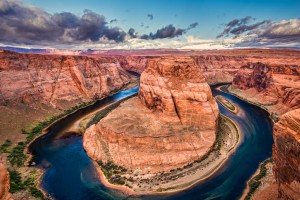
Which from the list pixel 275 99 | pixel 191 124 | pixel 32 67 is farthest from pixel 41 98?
pixel 275 99

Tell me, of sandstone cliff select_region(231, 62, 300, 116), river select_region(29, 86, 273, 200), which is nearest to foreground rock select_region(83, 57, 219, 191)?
river select_region(29, 86, 273, 200)

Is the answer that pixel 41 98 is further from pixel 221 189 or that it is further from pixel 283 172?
pixel 283 172

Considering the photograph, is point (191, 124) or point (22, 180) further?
point (191, 124)

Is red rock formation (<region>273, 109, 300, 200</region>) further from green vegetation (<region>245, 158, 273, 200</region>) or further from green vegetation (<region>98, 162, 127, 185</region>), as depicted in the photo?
green vegetation (<region>98, 162, 127, 185</region>)

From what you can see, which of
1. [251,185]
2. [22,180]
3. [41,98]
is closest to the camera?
[251,185]

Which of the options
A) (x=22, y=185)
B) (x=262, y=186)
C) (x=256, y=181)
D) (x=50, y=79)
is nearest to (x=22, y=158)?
(x=22, y=185)

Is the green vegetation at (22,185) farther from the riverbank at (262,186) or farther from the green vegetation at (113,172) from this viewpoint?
the riverbank at (262,186)
